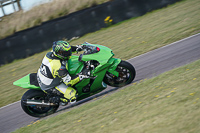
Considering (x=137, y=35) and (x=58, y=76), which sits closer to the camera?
(x=58, y=76)

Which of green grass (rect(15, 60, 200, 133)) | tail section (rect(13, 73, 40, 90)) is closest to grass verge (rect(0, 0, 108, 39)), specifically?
tail section (rect(13, 73, 40, 90))

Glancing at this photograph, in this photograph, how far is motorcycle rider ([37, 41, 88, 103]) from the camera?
6406 millimetres

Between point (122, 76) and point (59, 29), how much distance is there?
7.73 metres

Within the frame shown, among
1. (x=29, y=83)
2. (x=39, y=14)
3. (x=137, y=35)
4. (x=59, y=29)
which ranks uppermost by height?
(x=39, y=14)

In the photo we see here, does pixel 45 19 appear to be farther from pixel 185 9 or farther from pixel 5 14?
pixel 185 9

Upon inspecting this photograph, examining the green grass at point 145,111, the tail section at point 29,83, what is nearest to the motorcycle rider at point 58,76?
the tail section at point 29,83

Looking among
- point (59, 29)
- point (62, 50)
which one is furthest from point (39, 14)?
point (62, 50)

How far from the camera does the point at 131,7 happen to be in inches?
561

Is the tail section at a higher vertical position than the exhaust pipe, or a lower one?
higher

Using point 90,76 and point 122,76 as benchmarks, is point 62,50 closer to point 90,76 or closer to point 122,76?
point 90,76

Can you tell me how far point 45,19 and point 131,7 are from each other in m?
5.05

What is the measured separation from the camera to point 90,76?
676 centimetres

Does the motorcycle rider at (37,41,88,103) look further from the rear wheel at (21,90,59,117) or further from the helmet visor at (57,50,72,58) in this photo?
the rear wheel at (21,90,59,117)

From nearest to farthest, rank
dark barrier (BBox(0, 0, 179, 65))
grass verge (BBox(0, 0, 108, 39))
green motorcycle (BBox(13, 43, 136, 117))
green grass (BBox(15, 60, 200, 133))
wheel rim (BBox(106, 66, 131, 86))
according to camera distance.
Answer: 1. green grass (BBox(15, 60, 200, 133))
2. green motorcycle (BBox(13, 43, 136, 117))
3. wheel rim (BBox(106, 66, 131, 86))
4. dark barrier (BBox(0, 0, 179, 65))
5. grass verge (BBox(0, 0, 108, 39))
